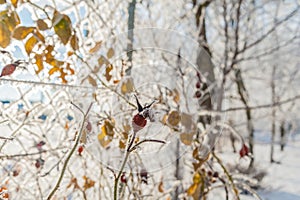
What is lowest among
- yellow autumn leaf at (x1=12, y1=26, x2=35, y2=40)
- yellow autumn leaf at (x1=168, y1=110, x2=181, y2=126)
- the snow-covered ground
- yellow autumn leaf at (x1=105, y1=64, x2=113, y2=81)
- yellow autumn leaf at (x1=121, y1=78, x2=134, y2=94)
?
the snow-covered ground

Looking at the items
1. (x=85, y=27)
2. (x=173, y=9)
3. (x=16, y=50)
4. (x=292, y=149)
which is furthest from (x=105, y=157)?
(x=292, y=149)

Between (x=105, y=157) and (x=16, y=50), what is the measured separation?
0.28 metres

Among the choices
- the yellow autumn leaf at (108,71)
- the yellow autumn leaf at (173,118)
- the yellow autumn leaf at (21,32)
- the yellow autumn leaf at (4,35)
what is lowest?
the yellow autumn leaf at (173,118)

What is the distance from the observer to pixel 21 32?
41 cm

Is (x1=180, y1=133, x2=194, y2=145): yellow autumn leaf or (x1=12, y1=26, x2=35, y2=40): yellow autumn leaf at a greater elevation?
(x1=12, y1=26, x2=35, y2=40): yellow autumn leaf

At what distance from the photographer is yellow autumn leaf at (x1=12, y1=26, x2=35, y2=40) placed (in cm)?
40

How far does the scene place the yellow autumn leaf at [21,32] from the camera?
0.40 meters

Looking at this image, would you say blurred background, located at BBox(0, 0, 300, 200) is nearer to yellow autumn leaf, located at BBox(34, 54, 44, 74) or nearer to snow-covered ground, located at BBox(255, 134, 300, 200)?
yellow autumn leaf, located at BBox(34, 54, 44, 74)

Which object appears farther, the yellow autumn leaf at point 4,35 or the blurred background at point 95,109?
the blurred background at point 95,109

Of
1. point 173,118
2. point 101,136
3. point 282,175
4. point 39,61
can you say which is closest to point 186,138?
point 173,118

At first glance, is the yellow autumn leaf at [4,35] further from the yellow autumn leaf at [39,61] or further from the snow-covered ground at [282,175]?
the snow-covered ground at [282,175]

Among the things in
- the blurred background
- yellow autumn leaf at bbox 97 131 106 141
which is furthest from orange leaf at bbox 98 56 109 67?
yellow autumn leaf at bbox 97 131 106 141

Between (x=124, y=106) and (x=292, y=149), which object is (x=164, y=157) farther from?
(x=292, y=149)

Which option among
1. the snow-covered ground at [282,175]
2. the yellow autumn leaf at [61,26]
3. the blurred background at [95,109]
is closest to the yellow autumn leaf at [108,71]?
the blurred background at [95,109]
